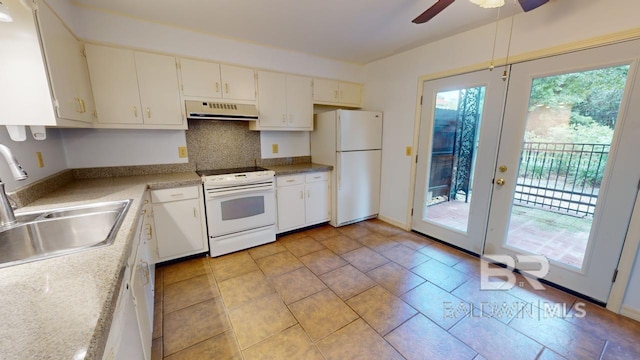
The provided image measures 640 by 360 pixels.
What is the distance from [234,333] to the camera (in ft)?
5.61

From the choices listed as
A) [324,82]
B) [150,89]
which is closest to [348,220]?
[324,82]

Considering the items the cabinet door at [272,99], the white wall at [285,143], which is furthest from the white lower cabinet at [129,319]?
the white wall at [285,143]

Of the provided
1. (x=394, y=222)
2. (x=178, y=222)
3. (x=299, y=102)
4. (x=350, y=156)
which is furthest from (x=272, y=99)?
(x=394, y=222)

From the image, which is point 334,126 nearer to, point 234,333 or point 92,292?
point 234,333

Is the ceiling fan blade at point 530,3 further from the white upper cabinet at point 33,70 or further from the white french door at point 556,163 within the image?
the white upper cabinet at point 33,70

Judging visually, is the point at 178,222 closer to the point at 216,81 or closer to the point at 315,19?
the point at 216,81

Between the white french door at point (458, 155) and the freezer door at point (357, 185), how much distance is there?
66cm

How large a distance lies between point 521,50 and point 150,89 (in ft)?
11.3

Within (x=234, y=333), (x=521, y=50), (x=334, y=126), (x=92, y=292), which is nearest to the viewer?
(x=92, y=292)

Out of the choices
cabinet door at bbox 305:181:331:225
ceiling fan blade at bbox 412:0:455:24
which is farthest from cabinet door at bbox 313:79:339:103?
ceiling fan blade at bbox 412:0:455:24

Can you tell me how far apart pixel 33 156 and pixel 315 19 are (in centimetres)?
250

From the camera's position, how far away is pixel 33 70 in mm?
1402

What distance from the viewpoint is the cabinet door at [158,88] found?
2359mm

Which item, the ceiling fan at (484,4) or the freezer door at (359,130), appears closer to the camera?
the ceiling fan at (484,4)
